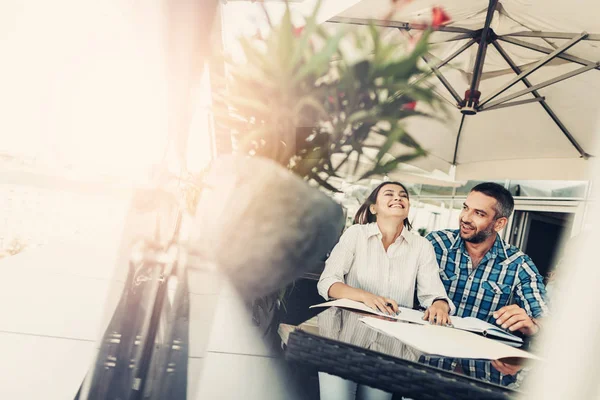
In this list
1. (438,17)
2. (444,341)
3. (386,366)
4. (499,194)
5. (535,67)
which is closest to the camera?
(386,366)

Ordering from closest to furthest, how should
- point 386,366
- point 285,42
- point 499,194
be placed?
point 386,366
point 285,42
point 499,194

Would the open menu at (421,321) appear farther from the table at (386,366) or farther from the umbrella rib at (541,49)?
the umbrella rib at (541,49)

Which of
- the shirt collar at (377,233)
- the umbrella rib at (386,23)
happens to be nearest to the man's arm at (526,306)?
the shirt collar at (377,233)

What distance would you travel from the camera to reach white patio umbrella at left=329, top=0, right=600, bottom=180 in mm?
1148

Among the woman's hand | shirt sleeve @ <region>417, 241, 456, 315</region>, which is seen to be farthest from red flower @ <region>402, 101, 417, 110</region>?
shirt sleeve @ <region>417, 241, 456, 315</region>

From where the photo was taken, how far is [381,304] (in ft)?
3.79

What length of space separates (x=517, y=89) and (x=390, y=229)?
2.16 feet

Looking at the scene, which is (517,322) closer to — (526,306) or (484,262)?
(526,306)

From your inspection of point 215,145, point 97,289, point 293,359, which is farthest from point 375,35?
point 97,289

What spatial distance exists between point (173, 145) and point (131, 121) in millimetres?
270

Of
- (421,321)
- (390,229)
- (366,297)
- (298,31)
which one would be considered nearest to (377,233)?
(390,229)

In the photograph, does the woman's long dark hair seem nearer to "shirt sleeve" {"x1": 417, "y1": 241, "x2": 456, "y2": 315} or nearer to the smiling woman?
the smiling woman

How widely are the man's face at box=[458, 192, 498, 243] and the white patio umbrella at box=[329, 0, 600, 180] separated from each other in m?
0.30

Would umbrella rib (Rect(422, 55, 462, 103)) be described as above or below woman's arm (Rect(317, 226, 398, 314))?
above
